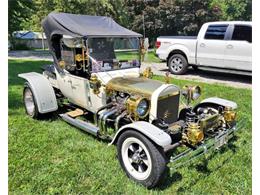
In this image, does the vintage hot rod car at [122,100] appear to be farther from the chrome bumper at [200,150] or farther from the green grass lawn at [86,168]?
the green grass lawn at [86,168]

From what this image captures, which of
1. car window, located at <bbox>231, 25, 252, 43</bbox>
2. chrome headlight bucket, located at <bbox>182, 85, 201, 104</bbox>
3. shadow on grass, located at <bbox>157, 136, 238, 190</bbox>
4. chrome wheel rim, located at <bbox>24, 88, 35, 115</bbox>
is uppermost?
car window, located at <bbox>231, 25, 252, 43</bbox>

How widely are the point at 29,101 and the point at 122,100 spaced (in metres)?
2.72

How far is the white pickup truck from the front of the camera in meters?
9.84

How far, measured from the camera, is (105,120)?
14.1 feet

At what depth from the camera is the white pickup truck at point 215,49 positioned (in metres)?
9.84

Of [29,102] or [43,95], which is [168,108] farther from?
[29,102]

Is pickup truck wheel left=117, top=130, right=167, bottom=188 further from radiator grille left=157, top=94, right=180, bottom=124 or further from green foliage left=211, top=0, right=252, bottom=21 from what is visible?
green foliage left=211, top=0, right=252, bottom=21

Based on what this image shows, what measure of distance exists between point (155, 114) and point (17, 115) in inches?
140

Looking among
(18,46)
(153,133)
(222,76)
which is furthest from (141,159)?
(18,46)

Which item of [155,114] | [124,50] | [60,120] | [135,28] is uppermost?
[135,28]

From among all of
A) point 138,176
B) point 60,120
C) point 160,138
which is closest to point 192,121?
point 160,138

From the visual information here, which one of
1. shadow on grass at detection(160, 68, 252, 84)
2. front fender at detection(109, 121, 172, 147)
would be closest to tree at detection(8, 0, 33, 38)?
shadow on grass at detection(160, 68, 252, 84)

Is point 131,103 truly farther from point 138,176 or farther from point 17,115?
point 17,115

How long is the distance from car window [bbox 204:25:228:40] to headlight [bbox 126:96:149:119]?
24.8ft
